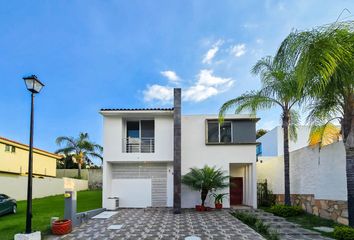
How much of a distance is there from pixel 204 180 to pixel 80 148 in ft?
77.5

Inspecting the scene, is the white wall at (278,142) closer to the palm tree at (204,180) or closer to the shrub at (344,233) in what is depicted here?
the palm tree at (204,180)

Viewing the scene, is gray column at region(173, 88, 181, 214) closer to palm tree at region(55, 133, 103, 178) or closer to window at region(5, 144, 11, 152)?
window at region(5, 144, 11, 152)

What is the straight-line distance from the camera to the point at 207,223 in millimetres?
12680

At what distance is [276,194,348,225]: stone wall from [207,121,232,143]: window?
479 centimetres

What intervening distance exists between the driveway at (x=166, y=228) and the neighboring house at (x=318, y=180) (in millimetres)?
3549

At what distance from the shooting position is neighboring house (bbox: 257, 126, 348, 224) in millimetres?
11680

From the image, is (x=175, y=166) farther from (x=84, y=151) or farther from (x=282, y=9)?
(x=84, y=151)

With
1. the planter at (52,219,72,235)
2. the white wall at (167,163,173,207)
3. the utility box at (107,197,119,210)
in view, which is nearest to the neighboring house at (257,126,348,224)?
the white wall at (167,163,173,207)

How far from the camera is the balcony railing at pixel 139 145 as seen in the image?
19.0 meters

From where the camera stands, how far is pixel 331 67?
25.9ft

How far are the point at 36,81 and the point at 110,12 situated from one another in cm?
505

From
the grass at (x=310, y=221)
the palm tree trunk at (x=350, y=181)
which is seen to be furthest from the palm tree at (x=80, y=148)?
the palm tree trunk at (x=350, y=181)

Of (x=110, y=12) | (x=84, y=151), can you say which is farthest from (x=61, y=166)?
(x=110, y=12)

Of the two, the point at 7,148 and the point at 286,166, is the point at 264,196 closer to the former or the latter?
the point at 286,166
